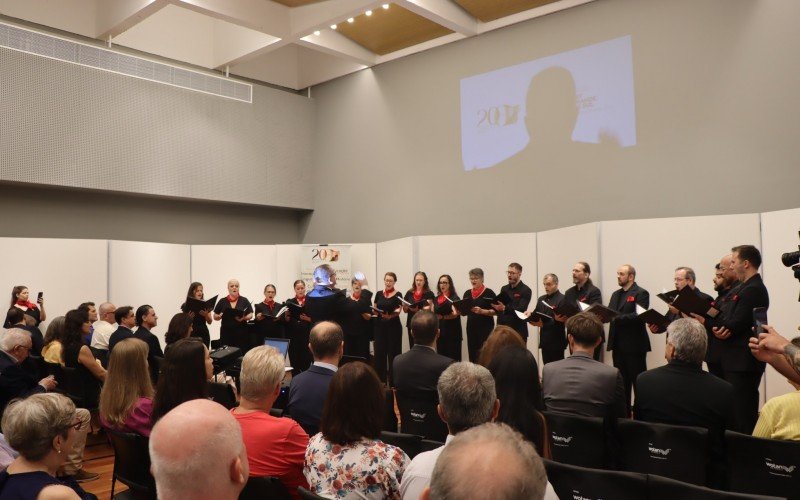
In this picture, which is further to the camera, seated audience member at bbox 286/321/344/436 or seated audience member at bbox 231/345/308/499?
seated audience member at bbox 286/321/344/436

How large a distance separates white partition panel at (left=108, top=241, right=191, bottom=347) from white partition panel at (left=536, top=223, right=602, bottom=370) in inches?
227

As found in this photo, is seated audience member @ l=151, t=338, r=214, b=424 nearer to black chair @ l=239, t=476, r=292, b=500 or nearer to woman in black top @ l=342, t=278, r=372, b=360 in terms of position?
black chair @ l=239, t=476, r=292, b=500

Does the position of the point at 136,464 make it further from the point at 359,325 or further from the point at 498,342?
the point at 359,325

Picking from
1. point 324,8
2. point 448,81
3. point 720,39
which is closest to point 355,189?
point 448,81

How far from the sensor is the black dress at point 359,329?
309 inches

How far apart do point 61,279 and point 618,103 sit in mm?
7973

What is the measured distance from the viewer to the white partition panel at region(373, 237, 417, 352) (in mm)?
8828

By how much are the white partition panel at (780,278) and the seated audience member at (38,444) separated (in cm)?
558

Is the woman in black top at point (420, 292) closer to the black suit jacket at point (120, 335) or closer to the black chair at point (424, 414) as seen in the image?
the black suit jacket at point (120, 335)

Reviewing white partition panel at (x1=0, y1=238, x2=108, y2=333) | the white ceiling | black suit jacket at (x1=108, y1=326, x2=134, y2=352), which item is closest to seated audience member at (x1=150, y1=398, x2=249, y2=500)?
black suit jacket at (x1=108, y1=326, x2=134, y2=352)

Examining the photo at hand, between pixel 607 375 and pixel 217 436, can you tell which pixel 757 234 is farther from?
pixel 217 436

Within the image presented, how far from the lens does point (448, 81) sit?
969cm

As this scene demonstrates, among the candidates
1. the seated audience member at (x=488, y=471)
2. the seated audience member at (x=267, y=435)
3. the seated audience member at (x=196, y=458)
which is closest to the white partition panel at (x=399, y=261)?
the seated audience member at (x=267, y=435)

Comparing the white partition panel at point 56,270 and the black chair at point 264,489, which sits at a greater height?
the white partition panel at point 56,270
